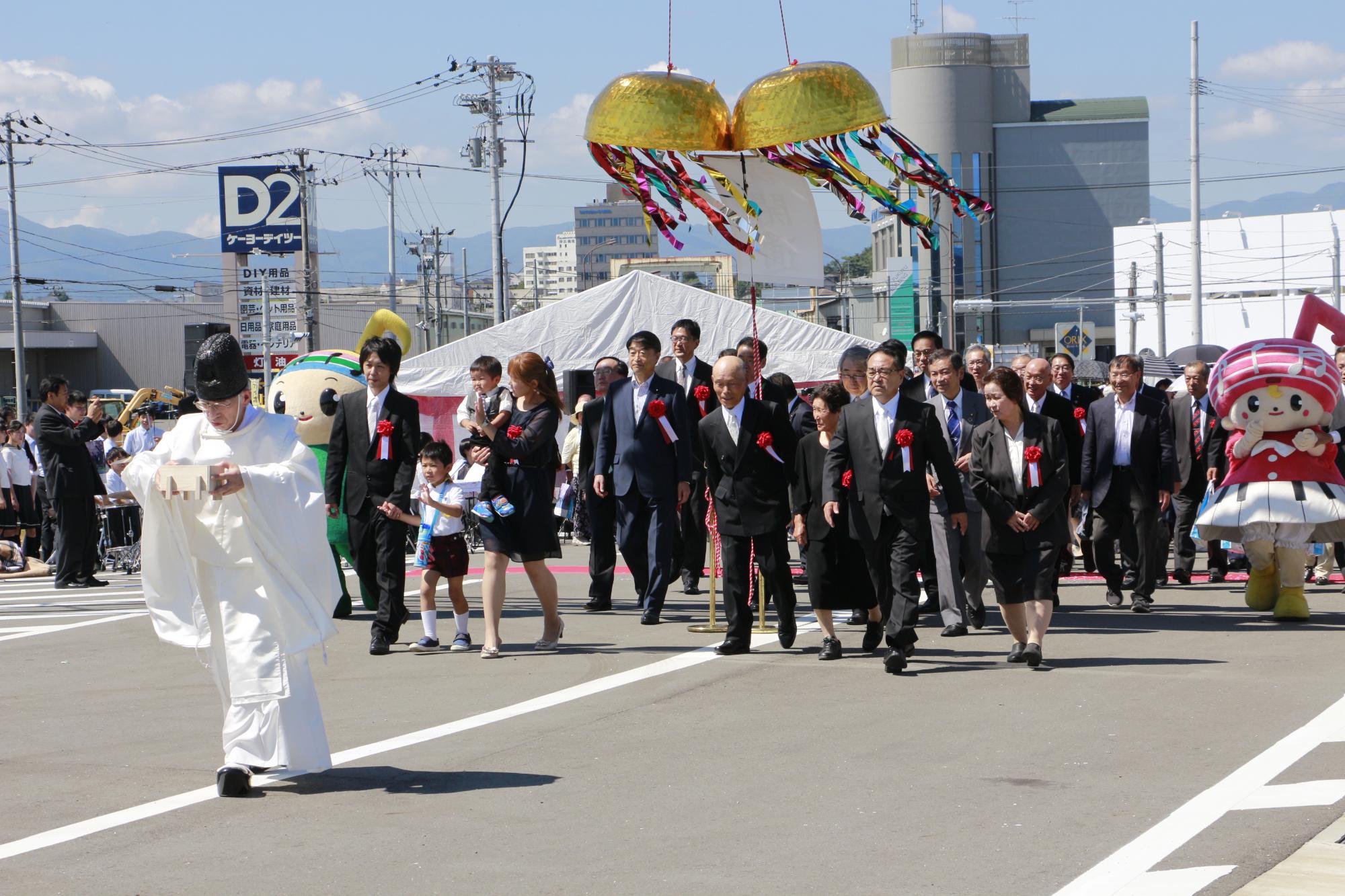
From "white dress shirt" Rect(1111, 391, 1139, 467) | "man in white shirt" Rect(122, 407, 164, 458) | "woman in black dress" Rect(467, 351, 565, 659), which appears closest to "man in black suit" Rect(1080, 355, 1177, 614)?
"white dress shirt" Rect(1111, 391, 1139, 467)

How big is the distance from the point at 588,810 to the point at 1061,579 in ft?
28.9

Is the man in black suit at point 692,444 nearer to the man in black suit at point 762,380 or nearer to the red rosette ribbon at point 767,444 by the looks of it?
the man in black suit at point 762,380

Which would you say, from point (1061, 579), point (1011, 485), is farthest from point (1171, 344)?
point (1011, 485)

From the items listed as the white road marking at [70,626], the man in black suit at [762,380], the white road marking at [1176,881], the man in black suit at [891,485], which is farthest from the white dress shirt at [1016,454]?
Result: the white road marking at [70,626]

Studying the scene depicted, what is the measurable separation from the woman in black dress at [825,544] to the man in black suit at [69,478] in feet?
28.0

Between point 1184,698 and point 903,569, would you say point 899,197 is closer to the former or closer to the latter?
point 903,569

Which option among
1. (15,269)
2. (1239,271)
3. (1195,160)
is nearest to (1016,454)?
(1195,160)

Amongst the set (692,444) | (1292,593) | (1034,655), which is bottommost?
(1034,655)

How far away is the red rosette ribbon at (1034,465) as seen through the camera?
883 centimetres

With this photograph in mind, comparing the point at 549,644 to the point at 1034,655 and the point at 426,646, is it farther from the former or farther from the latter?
the point at 1034,655

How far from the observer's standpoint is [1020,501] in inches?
349

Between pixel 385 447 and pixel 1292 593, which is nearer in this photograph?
pixel 385 447

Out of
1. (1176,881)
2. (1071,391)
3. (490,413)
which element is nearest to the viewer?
(1176,881)

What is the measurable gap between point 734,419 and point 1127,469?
148 inches
